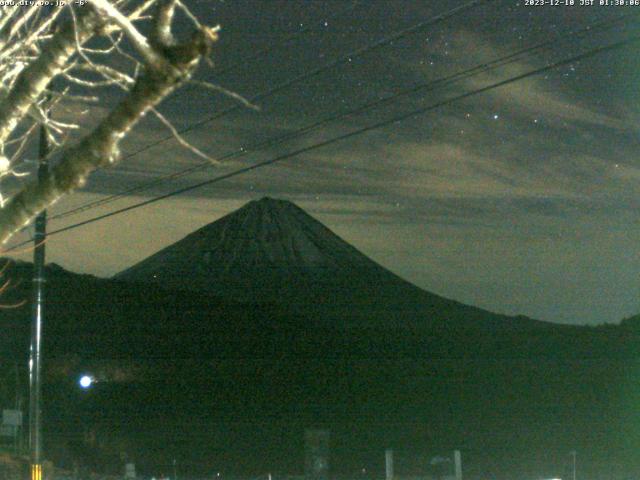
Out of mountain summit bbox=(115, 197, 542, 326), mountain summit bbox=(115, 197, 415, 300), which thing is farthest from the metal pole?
mountain summit bbox=(115, 197, 415, 300)

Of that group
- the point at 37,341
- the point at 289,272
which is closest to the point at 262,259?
the point at 289,272

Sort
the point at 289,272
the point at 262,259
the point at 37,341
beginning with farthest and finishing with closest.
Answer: the point at 262,259 → the point at 289,272 → the point at 37,341

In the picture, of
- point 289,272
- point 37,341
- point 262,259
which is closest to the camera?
point 37,341

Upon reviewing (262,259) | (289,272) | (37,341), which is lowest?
(37,341)

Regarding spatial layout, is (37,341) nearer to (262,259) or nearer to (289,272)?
(289,272)

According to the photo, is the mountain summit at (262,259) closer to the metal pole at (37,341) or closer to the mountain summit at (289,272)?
the mountain summit at (289,272)

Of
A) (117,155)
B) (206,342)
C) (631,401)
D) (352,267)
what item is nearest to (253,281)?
(352,267)

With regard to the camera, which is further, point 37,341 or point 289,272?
point 289,272

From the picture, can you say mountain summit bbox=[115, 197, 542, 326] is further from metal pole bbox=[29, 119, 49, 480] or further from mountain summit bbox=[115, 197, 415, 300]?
metal pole bbox=[29, 119, 49, 480]

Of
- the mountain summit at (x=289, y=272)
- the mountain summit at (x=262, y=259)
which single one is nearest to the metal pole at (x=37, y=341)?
the mountain summit at (x=289, y=272)
